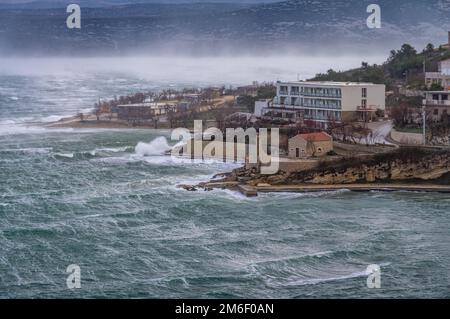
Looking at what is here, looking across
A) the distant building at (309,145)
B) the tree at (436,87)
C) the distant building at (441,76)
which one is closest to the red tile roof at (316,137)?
the distant building at (309,145)

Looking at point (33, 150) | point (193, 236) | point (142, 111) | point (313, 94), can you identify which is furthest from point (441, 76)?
point (193, 236)

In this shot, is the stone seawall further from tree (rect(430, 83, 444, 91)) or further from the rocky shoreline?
tree (rect(430, 83, 444, 91))

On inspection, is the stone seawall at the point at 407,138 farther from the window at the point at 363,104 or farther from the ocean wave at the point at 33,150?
the ocean wave at the point at 33,150

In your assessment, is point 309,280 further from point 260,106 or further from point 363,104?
point 260,106

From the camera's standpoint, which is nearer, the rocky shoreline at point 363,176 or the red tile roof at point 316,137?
the rocky shoreline at point 363,176

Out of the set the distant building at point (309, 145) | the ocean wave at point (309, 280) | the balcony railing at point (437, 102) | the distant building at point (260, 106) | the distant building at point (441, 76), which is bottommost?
the ocean wave at point (309, 280)

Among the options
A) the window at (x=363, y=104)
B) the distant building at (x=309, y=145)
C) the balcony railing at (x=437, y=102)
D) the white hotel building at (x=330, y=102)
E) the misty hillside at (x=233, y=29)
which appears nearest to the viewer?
the distant building at (x=309, y=145)

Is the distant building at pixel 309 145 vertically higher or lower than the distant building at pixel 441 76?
lower

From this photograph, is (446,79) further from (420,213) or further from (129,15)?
(129,15)
